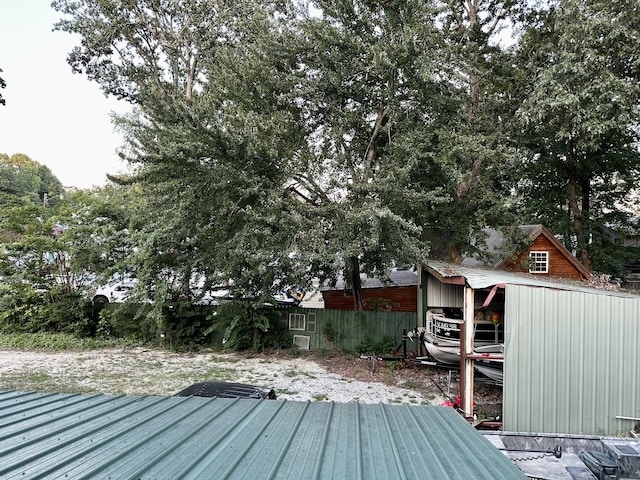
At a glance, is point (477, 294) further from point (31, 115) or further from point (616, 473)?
point (31, 115)

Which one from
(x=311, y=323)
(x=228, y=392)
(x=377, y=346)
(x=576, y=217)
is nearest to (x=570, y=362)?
(x=228, y=392)

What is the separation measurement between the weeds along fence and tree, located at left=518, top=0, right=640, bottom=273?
6885 mm

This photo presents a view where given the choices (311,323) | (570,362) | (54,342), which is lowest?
A: (54,342)

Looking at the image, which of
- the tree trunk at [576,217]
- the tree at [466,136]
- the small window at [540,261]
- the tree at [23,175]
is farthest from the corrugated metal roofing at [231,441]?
the tree at [23,175]

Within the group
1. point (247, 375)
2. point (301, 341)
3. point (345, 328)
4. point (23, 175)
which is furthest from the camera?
point (23, 175)

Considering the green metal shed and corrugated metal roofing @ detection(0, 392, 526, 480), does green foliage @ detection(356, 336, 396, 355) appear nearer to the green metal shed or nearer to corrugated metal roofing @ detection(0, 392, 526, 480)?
the green metal shed

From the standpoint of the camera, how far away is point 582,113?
10.3 meters

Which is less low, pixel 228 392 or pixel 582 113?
pixel 582 113

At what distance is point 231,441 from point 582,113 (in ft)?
38.6

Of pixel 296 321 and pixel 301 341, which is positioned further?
pixel 296 321

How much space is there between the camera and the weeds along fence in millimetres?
12414

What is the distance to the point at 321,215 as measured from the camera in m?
10.6

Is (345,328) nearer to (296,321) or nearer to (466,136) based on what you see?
(296,321)

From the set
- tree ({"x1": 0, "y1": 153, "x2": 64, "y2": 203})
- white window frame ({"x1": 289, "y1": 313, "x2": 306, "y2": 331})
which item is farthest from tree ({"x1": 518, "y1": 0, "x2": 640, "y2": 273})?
tree ({"x1": 0, "y1": 153, "x2": 64, "y2": 203})
